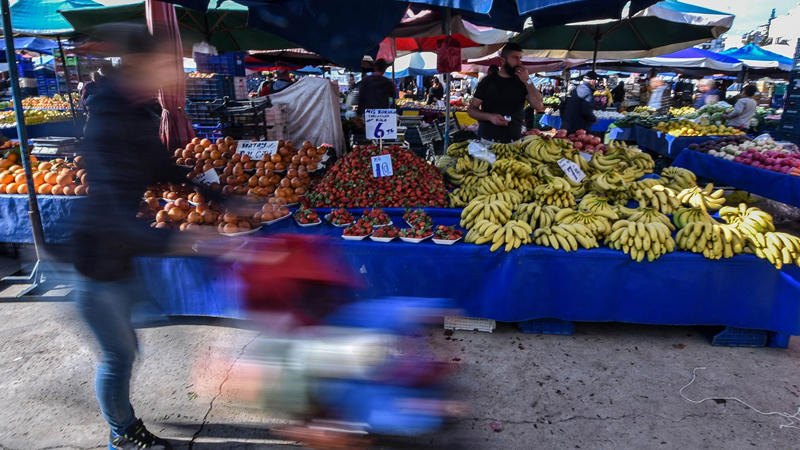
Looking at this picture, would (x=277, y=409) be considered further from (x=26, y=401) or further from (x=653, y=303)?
(x=653, y=303)

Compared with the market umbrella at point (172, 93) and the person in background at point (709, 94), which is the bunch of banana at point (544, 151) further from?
the person in background at point (709, 94)

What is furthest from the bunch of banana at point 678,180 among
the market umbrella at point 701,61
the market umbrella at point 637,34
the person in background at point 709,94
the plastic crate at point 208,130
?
the market umbrella at point 701,61

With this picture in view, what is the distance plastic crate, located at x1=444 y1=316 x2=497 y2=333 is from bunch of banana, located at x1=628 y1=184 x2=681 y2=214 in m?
1.93

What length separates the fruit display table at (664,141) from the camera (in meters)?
9.02

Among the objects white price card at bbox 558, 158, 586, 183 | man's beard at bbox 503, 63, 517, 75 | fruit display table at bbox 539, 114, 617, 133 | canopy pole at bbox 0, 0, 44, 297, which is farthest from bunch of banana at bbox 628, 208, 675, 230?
fruit display table at bbox 539, 114, 617, 133

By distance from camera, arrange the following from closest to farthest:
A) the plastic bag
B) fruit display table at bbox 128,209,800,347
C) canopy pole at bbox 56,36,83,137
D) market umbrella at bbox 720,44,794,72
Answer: fruit display table at bbox 128,209,800,347 < the plastic bag < canopy pole at bbox 56,36,83,137 < market umbrella at bbox 720,44,794,72

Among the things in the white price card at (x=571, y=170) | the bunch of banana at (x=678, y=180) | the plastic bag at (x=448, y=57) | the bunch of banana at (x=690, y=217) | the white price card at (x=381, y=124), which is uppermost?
the plastic bag at (x=448, y=57)

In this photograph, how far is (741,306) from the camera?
11.3ft

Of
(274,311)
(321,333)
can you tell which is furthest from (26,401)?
(321,333)

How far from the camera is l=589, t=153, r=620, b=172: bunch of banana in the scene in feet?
16.2

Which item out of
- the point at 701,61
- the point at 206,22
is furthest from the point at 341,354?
the point at 701,61

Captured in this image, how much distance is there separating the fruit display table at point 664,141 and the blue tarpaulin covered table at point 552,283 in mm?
6619

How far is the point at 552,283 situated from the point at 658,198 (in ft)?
5.56

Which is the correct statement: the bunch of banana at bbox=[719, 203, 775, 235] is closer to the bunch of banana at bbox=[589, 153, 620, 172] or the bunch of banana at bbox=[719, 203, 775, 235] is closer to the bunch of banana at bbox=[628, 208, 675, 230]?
the bunch of banana at bbox=[628, 208, 675, 230]
